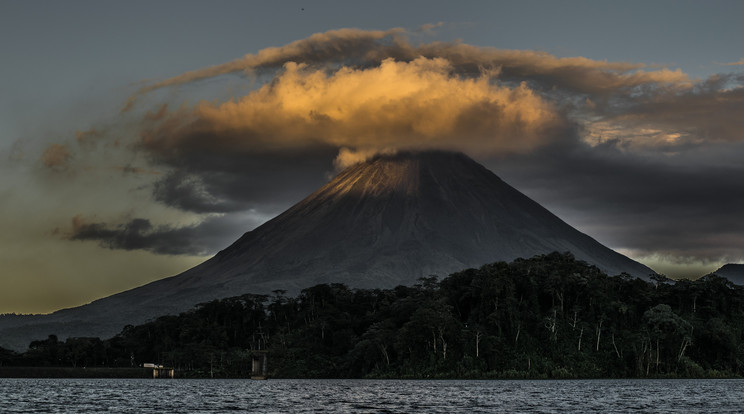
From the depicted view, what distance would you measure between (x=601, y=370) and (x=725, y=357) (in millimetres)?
25412

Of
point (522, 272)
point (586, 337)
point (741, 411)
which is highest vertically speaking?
point (522, 272)

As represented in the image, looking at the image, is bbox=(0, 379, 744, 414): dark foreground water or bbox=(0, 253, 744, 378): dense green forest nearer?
bbox=(0, 379, 744, 414): dark foreground water

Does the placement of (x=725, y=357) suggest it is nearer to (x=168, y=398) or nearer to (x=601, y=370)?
(x=601, y=370)

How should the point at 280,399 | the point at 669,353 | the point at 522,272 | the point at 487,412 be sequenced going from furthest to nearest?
the point at 522,272
the point at 669,353
the point at 280,399
the point at 487,412

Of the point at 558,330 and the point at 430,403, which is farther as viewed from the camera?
the point at 558,330

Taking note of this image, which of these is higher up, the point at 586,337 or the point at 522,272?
the point at 522,272

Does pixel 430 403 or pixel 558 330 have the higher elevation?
pixel 558 330

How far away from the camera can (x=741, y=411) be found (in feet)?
263

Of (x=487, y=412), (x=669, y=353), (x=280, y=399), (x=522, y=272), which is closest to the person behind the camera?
(x=487, y=412)

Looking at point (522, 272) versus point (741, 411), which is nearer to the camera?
point (741, 411)

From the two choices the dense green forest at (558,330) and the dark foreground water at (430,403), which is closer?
the dark foreground water at (430,403)

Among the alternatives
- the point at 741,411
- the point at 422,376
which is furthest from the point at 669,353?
the point at 741,411

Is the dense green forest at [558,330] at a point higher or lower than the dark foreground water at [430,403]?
higher

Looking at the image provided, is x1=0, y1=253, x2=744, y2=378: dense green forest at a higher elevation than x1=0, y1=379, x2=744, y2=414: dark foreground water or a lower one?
higher
